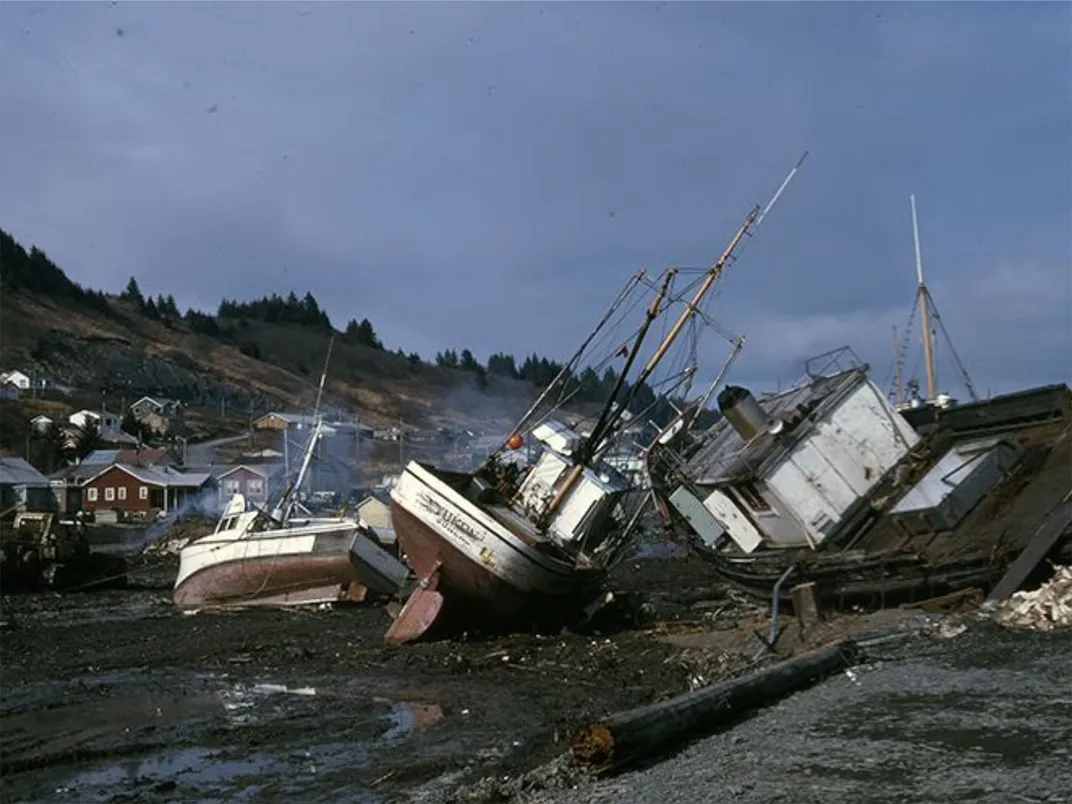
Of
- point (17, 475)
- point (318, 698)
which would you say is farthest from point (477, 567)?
point (17, 475)

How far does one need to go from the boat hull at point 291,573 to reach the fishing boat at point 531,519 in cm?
672

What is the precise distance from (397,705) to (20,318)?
139 meters

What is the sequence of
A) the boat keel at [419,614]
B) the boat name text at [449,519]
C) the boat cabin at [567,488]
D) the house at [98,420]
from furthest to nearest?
the house at [98,420] < the boat cabin at [567,488] < the boat keel at [419,614] < the boat name text at [449,519]

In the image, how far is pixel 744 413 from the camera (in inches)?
822

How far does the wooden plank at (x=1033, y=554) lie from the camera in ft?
45.0

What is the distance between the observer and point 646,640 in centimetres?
1809

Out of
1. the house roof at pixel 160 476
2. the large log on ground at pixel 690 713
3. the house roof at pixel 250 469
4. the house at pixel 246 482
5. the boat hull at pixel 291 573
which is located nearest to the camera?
the large log on ground at pixel 690 713

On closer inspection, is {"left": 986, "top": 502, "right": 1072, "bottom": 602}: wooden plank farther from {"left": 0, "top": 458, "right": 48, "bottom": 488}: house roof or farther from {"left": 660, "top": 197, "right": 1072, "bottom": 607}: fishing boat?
{"left": 0, "top": 458, "right": 48, "bottom": 488}: house roof

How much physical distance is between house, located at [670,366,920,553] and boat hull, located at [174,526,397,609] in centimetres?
995

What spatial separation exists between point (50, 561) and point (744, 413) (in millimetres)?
22187

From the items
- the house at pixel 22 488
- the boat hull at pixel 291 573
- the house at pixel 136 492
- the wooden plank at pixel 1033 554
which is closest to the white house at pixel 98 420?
the house at pixel 136 492

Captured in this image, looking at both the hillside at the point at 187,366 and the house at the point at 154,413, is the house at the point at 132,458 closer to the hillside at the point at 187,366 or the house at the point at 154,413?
the house at the point at 154,413

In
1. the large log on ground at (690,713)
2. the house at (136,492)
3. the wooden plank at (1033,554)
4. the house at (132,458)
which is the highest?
the house at (132,458)

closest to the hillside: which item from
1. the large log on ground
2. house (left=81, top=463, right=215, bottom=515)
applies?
house (left=81, top=463, right=215, bottom=515)
